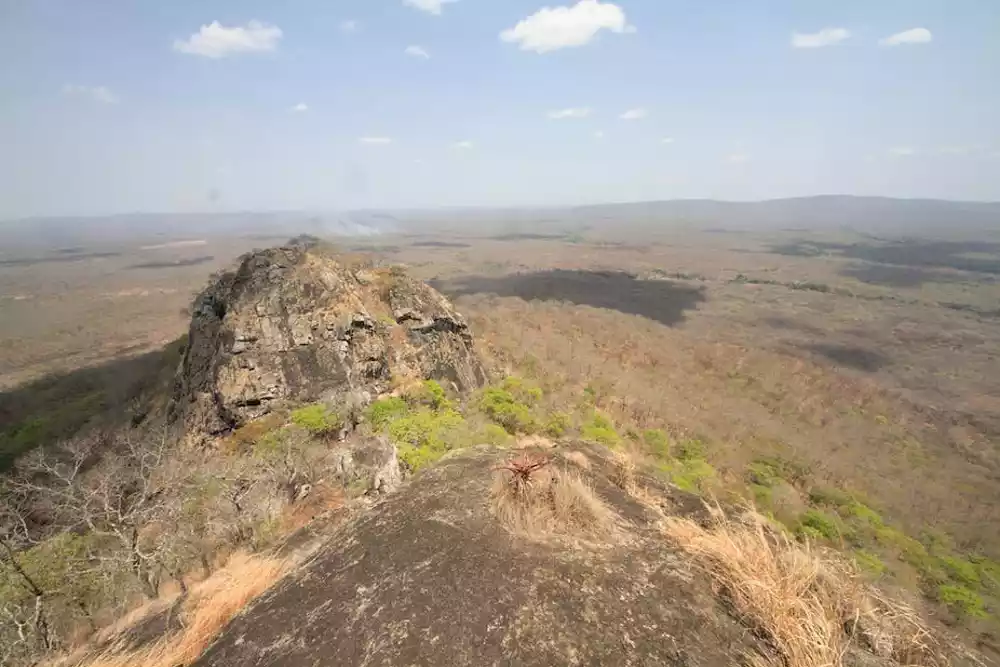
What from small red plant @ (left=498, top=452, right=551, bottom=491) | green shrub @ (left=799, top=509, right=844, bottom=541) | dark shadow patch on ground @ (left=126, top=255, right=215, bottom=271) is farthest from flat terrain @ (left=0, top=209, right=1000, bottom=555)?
small red plant @ (left=498, top=452, right=551, bottom=491)

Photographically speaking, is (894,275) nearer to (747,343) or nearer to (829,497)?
(747,343)

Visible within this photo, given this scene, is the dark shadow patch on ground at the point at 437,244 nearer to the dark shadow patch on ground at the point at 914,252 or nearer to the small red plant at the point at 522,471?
the dark shadow patch on ground at the point at 914,252

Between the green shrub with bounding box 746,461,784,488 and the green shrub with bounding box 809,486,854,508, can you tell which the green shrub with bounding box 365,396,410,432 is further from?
the green shrub with bounding box 809,486,854,508

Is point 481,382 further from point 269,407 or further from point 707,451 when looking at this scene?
point 707,451

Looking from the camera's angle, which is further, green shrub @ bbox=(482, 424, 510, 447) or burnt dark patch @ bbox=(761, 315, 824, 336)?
burnt dark patch @ bbox=(761, 315, 824, 336)

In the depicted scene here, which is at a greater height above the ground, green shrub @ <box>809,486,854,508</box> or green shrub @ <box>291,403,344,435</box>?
green shrub @ <box>291,403,344,435</box>

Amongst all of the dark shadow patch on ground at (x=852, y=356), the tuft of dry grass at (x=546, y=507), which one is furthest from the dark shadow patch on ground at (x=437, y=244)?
the tuft of dry grass at (x=546, y=507)
